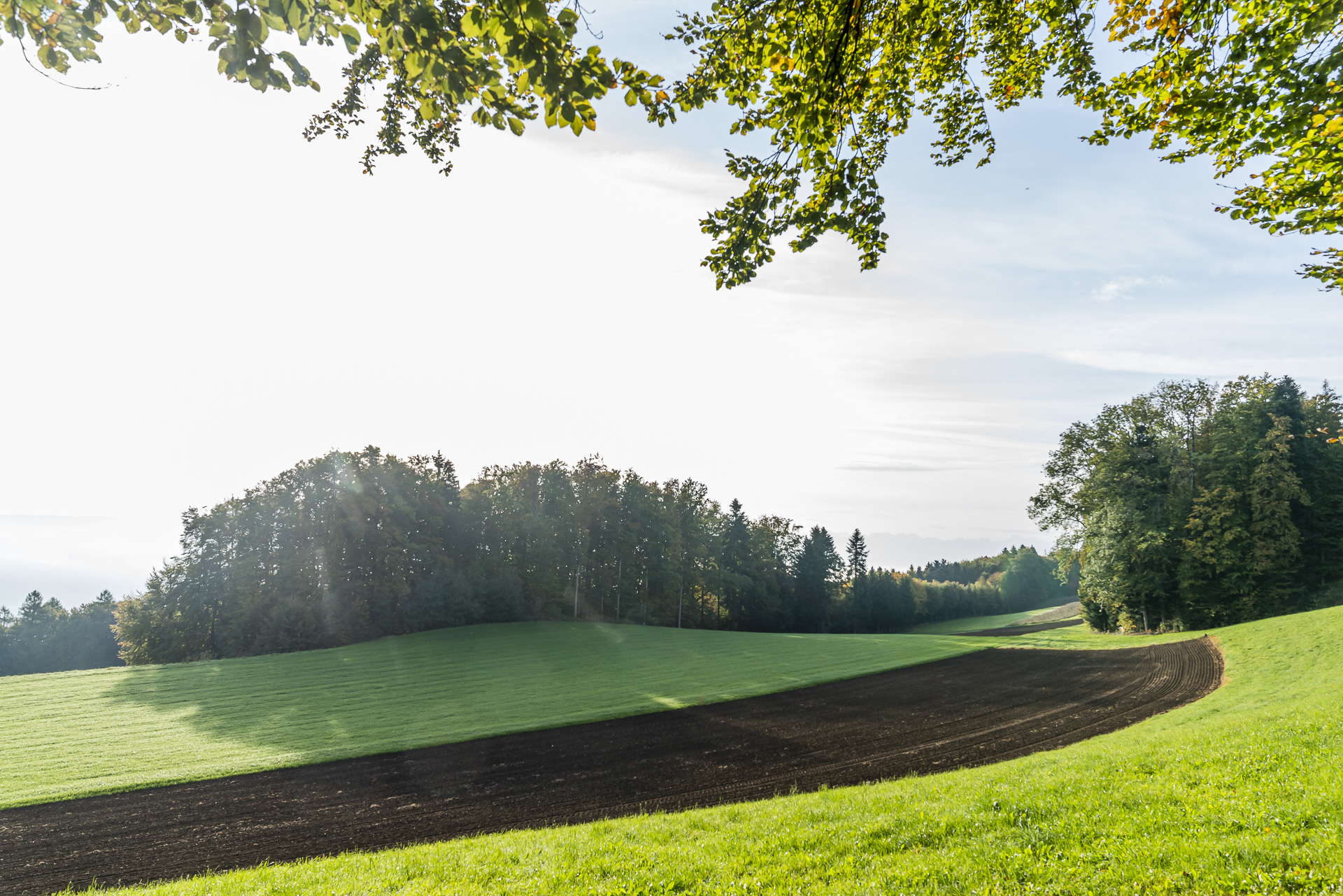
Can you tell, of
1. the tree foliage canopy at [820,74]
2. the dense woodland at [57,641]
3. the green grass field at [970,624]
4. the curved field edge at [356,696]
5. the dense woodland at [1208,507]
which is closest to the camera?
the tree foliage canopy at [820,74]

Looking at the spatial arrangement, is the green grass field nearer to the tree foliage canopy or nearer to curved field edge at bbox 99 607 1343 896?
curved field edge at bbox 99 607 1343 896

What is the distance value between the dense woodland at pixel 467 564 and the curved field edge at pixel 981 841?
125 feet

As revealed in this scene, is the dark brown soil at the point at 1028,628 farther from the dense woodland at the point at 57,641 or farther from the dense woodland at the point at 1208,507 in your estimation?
the dense woodland at the point at 57,641

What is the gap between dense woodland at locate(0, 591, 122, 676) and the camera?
56219 mm

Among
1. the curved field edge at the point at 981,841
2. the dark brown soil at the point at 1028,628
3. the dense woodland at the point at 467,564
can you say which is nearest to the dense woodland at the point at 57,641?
the dense woodland at the point at 467,564

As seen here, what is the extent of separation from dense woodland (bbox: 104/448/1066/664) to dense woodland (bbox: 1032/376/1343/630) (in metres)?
32.2

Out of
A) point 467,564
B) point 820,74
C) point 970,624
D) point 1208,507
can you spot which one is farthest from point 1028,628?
point 820,74

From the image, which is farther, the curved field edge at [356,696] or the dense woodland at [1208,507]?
the dense woodland at [1208,507]

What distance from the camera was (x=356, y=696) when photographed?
78.7ft

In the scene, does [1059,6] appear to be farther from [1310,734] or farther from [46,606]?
[46,606]

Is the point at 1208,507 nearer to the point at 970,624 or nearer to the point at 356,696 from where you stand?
the point at 970,624

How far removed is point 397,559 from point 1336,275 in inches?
1945

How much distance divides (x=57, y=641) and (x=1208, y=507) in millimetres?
105380

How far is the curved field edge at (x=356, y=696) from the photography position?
15.7 meters
